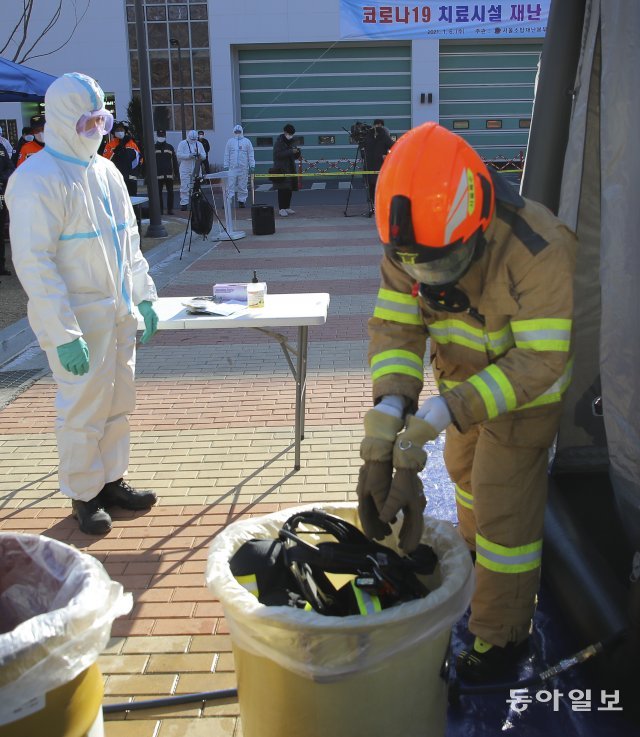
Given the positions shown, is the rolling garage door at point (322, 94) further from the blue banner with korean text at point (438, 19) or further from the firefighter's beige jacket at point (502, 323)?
the firefighter's beige jacket at point (502, 323)

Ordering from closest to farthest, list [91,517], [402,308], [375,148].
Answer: [402,308], [91,517], [375,148]

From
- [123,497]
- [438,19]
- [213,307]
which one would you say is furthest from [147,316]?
[438,19]

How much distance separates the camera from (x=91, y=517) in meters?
4.02

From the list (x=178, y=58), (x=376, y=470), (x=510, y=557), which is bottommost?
(x=510, y=557)

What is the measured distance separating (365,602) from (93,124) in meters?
2.56

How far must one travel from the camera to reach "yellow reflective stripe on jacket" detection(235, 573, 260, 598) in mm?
2275

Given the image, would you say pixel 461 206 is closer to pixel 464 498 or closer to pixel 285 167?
pixel 464 498

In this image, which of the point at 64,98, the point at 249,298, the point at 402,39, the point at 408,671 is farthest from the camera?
the point at 402,39

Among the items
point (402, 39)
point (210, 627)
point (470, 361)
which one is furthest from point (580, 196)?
point (402, 39)

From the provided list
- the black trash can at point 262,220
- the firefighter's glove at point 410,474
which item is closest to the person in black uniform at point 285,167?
the black trash can at point 262,220

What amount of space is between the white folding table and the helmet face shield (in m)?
1.78

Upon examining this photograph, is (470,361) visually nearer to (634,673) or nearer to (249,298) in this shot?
(634,673)

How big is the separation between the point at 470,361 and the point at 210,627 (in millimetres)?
1507

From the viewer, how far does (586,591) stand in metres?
2.92
